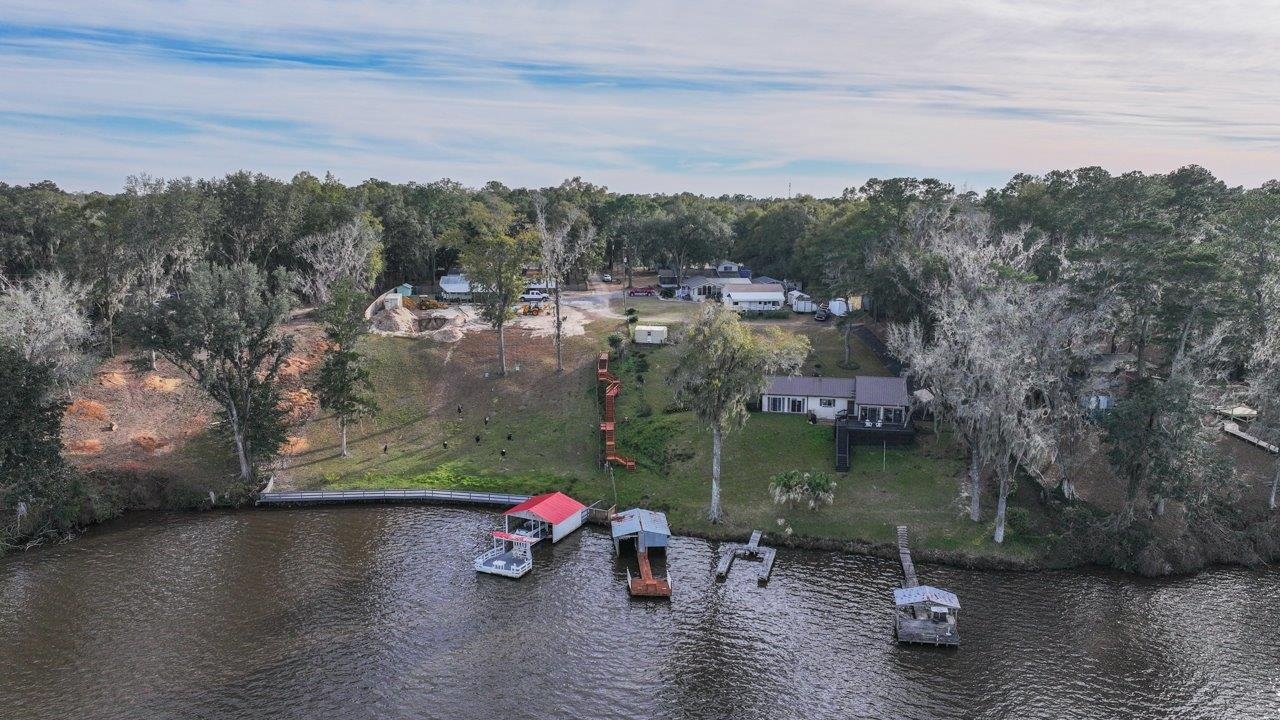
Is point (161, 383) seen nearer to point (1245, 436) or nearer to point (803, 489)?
point (803, 489)

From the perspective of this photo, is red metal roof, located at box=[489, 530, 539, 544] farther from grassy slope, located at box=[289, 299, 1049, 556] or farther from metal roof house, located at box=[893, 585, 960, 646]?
metal roof house, located at box=[893, 585, 960, 646]

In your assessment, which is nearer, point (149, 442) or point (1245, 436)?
point (1245, 436)

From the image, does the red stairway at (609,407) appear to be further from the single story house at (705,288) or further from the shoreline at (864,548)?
the single story house at (705,288)

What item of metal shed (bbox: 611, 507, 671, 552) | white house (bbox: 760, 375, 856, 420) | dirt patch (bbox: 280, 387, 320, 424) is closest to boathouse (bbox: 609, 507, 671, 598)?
metal shed (bbox: 611, 507, 671, 552)

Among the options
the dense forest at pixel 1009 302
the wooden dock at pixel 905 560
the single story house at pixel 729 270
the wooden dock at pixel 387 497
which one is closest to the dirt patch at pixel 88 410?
the dense forest at pixel 1009 302

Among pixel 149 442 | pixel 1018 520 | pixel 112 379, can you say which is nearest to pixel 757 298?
pixel 1018 520
